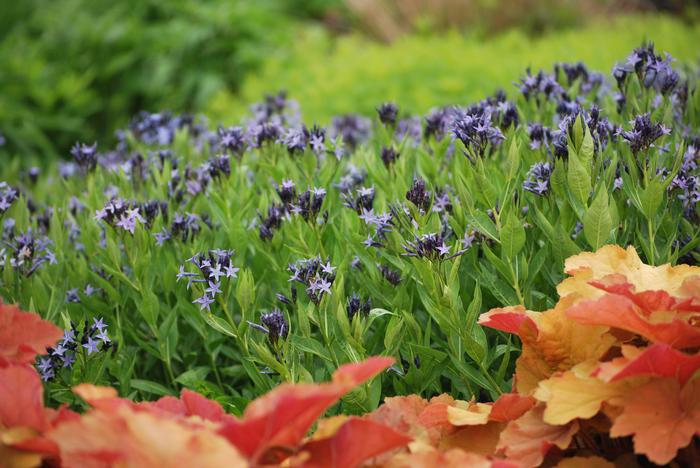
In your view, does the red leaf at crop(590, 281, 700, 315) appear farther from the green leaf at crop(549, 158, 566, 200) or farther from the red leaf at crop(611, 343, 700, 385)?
the green leaf at crop(549, 158, 566, 200)

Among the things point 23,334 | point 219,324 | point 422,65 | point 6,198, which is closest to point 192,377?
point 219,324

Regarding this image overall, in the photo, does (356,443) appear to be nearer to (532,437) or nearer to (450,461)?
(450,461)

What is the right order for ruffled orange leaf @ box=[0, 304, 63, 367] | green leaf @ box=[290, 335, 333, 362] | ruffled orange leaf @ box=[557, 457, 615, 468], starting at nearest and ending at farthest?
ruffled orange leaf @ box=[557, 457, 615, 468] → ruffled orange leaf @ box=[0, 304, 63, 367] → green leaf @ box=[290, 335, 333, 362]

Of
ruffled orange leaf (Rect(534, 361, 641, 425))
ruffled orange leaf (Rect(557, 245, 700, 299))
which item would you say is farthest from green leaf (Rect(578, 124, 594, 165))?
ruffled orange leaf (Rect(534, 361, 641, 425))

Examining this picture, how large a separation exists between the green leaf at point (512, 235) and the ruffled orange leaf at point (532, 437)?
0.58 metres

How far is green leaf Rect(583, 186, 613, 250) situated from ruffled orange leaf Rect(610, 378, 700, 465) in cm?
62

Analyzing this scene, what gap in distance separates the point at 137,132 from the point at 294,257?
173 centimetres

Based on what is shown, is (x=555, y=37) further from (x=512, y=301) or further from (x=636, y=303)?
(x=636, y=303)

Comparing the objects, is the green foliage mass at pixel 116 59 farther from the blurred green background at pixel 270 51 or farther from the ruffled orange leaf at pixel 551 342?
the ruffled orange leaf at pixel 551 342

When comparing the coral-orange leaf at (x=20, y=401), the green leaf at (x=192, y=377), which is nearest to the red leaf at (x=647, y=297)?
the coral-orange leaf at (x=20, y=401)

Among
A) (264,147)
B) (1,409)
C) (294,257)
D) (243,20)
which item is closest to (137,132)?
(264,147)

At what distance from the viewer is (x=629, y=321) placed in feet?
5.04

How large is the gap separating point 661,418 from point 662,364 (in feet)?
0.34

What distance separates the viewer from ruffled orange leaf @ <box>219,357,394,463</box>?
1.30 m
